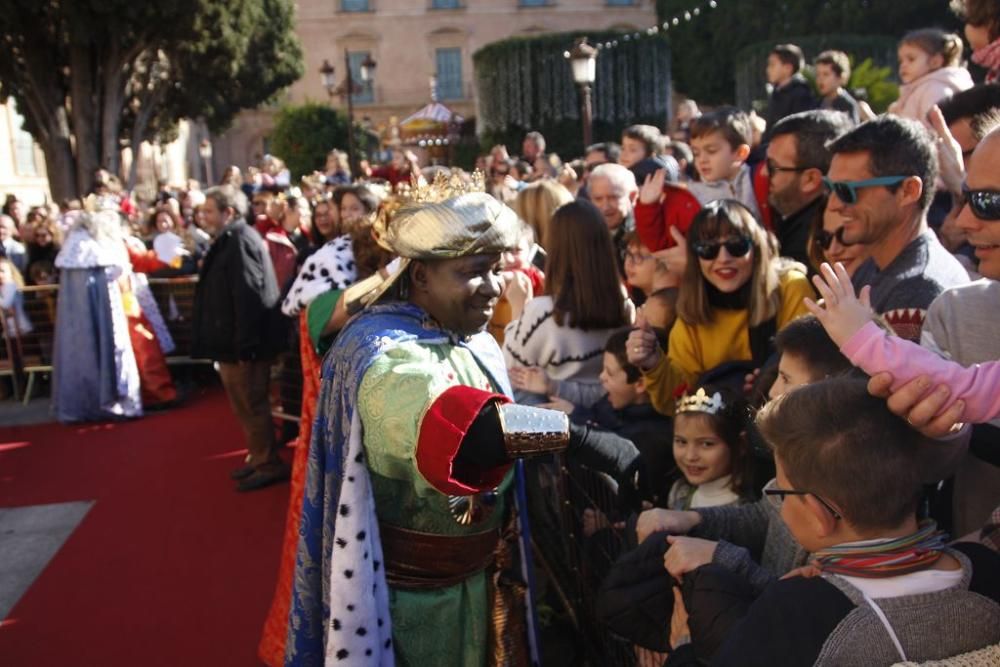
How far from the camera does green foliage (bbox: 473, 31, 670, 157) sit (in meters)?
33.5

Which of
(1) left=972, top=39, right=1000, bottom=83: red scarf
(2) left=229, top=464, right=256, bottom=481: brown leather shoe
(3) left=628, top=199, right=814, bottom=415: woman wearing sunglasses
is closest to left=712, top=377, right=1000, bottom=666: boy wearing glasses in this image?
(3) left=628, top=199, right=814, bottom=415: woman wearing sunglasses

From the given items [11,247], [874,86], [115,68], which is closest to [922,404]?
[11,247]

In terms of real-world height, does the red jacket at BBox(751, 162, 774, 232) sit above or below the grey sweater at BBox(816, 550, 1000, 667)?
above

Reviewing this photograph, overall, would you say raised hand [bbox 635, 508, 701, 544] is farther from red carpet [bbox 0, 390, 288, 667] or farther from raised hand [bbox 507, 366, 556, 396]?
red carpet [bbox 0, 390, 288, 667]

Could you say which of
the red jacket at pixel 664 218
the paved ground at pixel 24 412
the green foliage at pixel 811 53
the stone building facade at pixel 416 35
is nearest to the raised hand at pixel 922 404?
the red jacket at pixel 664 218

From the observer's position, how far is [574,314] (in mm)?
3965

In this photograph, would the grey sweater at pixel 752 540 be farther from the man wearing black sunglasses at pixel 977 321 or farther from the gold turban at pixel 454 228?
the gold turban at pixel 454 228

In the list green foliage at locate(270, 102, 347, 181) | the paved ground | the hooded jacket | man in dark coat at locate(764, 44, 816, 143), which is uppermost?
green foliage at locate(270, 102, 347, 181)

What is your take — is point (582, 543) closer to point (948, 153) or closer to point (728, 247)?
point (728, 247)

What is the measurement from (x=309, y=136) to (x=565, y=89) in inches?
401

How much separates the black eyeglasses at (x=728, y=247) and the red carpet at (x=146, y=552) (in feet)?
9.07

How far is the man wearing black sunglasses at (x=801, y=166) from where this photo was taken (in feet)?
12.3

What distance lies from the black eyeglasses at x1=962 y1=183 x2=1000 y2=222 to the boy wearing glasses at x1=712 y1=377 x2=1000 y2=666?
63 cm

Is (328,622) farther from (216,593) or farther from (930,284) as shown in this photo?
(216,593)
